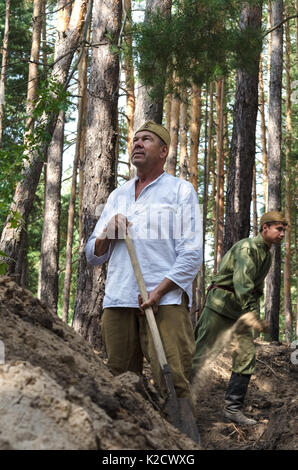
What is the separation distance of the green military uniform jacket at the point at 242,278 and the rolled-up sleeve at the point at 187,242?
1.91 metres

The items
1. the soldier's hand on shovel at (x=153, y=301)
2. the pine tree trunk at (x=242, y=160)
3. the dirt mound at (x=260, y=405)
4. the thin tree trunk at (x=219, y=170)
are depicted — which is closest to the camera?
the soldier's hand on shovel at (x=153, y=301)

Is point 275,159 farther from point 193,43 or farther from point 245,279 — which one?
point 245,279

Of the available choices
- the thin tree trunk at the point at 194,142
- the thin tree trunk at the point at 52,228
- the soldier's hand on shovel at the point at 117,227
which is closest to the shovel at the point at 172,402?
the soldier's hand on shovel at the point at 117,227

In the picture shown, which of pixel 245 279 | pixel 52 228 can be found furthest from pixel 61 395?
pixel 52 228

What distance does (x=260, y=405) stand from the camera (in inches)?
268

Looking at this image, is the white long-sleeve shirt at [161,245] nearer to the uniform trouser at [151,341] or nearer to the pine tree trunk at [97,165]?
the uniform trouser at [151,341]

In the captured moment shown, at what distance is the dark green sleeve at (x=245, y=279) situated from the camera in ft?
18.9

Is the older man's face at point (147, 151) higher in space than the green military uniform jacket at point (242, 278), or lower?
higher

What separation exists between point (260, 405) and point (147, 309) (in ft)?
11.5

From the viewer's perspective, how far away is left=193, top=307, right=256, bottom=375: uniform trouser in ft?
19.7

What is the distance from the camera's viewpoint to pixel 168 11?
793cm

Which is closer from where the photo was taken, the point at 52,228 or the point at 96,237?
the point at 96,237
